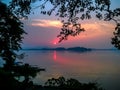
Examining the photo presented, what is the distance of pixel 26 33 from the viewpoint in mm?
26641

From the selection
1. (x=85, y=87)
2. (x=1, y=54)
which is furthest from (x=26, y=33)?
(x=85, y=87)

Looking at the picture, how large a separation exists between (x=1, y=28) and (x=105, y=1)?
16.0 metres

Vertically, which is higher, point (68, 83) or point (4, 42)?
point (4, 42)

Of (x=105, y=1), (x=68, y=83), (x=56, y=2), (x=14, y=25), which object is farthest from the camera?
(x=14, y=25)

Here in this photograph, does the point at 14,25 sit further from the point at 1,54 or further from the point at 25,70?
the point at 25,70

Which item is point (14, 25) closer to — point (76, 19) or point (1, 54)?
point (1, 54)

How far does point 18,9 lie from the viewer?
1255 centimetres

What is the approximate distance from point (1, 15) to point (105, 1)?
16.4 metres

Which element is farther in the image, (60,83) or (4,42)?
(4,42)

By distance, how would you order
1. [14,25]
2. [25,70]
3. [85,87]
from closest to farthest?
[25,70] < [85,87] < [14,25]

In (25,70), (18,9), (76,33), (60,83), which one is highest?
(18,9)

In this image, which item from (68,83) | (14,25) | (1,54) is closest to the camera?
(68,83)

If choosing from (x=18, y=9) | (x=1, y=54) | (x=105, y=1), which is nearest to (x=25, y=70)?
(x=18, y=9)

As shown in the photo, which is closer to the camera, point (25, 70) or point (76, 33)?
point (76, 33)
